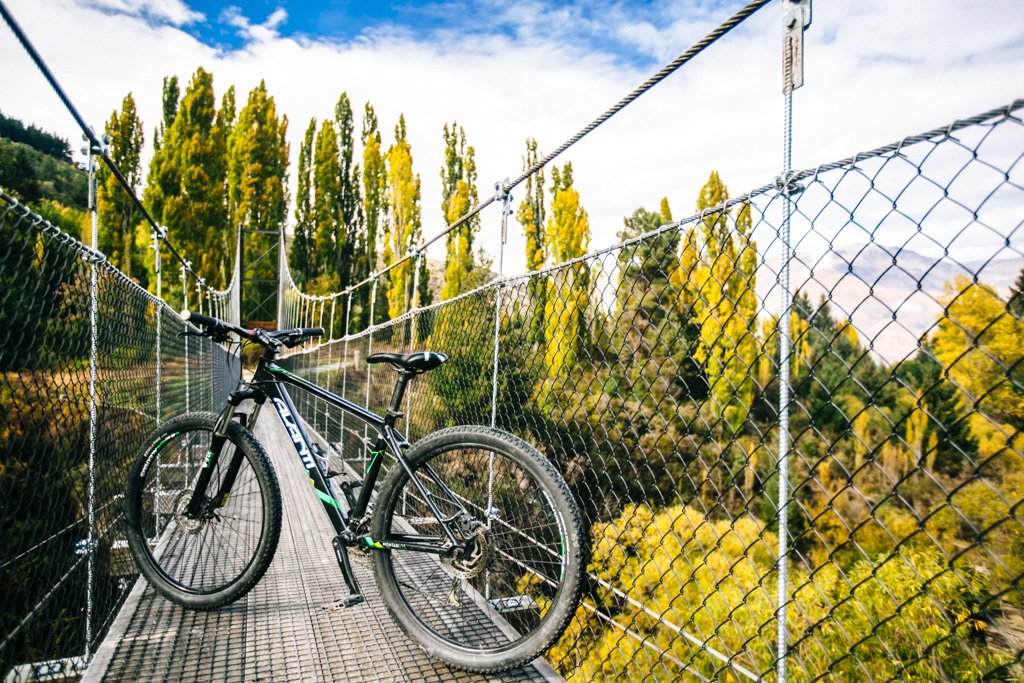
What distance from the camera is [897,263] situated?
0.83 m

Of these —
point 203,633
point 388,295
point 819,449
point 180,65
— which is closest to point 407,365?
point 203,633

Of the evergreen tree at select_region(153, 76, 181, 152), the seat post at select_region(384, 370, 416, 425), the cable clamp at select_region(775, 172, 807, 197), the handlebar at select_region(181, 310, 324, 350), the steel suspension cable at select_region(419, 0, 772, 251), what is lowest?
the seat post at select_region(384, 370, 416, 425)

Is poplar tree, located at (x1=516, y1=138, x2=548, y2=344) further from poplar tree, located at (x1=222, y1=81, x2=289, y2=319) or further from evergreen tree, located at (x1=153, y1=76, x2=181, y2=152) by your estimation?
evergreen tree, located at (x1=153, y1=76, x2=181, y2=152)

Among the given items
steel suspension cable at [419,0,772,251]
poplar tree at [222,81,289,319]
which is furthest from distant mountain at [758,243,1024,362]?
poplar tree at [222,81,289,319]

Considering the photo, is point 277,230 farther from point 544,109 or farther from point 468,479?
point 468,479

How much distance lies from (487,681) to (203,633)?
2.72ft

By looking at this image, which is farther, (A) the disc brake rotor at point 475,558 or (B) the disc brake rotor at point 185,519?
(B) the disc brake rotor at point 185,519

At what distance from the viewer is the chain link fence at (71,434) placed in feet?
4.45

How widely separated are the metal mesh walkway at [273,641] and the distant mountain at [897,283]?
1138 mm

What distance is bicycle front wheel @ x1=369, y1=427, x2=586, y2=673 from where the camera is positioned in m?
1.40

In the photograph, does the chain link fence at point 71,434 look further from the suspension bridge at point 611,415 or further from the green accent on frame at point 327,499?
the green accent on frame at point 327,499

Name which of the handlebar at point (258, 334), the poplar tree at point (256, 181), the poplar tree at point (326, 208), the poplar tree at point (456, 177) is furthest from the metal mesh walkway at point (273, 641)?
the poplar tree at point (256, 181)

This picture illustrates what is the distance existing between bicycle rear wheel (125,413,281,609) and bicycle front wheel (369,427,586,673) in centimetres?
42

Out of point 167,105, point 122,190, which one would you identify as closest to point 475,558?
point 122,190
